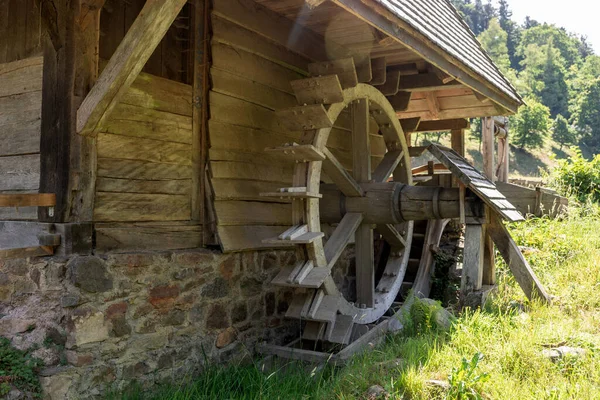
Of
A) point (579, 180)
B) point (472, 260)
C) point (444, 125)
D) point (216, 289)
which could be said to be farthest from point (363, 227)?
point (579, 180)

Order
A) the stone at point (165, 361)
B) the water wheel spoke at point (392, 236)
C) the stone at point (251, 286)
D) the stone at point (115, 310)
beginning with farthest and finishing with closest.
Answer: the water wheel spoke at point (392, 236)
the stone at point (251, 286)
the stone at point (165, 361)
the stone at point (115, 310)

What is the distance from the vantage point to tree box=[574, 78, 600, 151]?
54125 mm

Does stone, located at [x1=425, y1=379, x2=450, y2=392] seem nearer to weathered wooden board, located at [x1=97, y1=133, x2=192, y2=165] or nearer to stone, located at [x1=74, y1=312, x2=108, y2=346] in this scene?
stone, located at [x1=74, y1=312, x2=108, y2=346]

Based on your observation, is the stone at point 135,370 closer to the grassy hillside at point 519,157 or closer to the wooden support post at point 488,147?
the wooden support post at point 488,147

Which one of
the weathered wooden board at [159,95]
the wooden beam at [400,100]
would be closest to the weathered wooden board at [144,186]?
the weathered wooden board at [159,95]

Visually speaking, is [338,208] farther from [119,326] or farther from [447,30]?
[119,326]

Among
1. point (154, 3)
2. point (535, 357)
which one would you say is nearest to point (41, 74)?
point (154, 3)

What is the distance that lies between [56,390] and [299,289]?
1.98 m

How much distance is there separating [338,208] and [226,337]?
5.77 ft

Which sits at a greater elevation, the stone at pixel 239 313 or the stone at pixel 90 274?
the stone at pixel 90 274

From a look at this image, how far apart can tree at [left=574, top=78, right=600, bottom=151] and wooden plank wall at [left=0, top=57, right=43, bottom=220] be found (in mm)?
59114

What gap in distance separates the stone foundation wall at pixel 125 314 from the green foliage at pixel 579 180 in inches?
309

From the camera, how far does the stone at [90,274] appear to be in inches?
128

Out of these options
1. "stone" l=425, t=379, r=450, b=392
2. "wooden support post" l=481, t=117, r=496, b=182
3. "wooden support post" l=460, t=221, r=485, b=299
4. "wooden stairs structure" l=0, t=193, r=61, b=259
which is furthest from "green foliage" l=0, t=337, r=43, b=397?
"wooden support post" l=481, t=117, r=496, b=182
